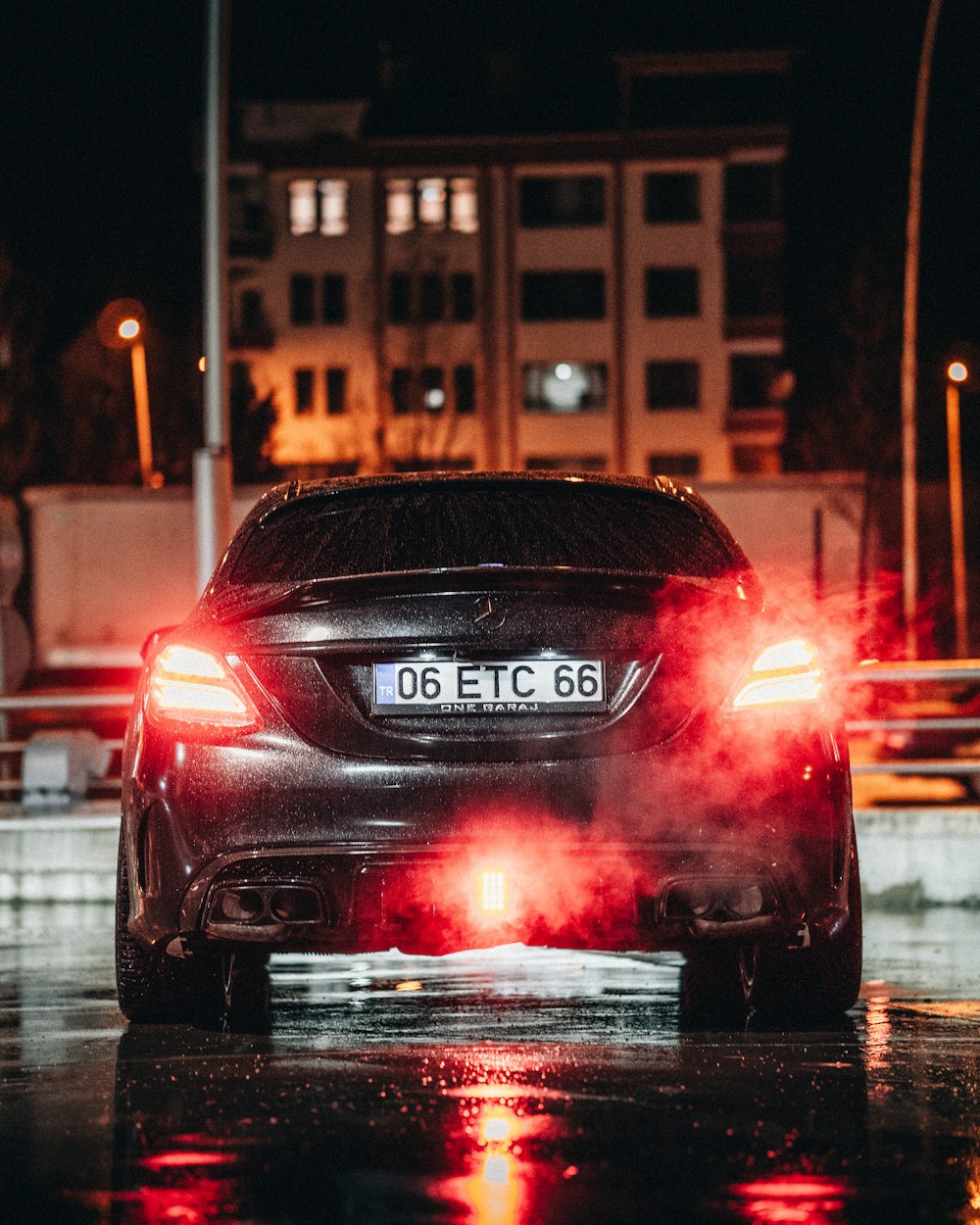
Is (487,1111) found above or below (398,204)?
below

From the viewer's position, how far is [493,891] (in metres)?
5.30

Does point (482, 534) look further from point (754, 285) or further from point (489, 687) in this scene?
point (754, 285)

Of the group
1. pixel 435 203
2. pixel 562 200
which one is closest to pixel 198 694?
pixel 562 200

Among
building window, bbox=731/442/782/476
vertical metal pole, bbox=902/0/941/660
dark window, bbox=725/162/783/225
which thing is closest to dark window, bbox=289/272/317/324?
dark window, bbox=725/162/783/225

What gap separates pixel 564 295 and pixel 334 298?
732 cm

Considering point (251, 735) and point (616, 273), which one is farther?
point (616, 273)

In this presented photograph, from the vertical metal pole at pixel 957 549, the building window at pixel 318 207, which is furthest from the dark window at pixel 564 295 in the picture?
the vertical metal pole at pixel 957 549

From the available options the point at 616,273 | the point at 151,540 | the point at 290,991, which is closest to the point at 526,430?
the point at 616,273

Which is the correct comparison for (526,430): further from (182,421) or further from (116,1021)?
(116,1021)

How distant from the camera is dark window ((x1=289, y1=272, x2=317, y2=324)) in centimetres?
6875

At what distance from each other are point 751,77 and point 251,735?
66952mm

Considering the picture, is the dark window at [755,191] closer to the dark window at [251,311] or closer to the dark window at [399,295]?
the dark window at [399,295]

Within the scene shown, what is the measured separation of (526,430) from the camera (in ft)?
221

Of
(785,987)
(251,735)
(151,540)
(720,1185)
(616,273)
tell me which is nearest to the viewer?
(720,1185)
